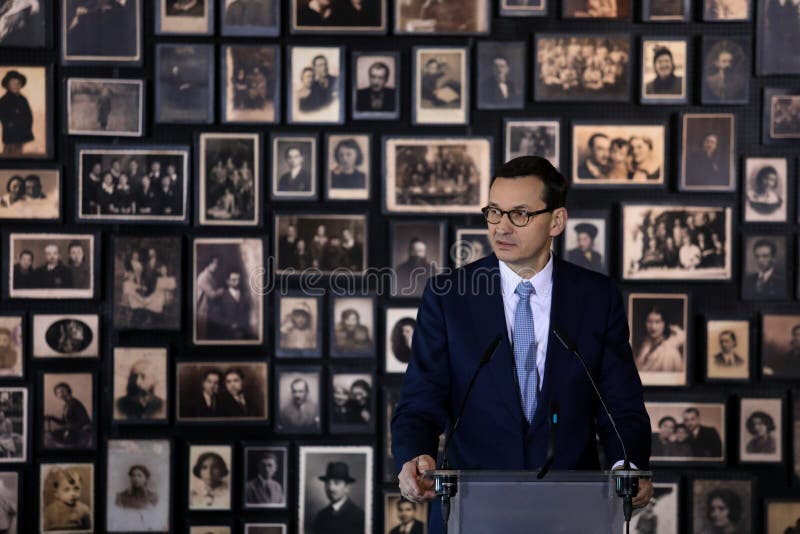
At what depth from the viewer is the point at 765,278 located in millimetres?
5258

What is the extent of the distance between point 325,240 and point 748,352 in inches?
93.1

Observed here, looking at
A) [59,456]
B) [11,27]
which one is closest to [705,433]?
[59,456]

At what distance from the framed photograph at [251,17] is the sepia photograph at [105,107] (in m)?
0.57

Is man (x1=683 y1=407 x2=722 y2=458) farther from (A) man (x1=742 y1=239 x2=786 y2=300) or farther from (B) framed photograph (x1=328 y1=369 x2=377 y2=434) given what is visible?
(B) framed photograph (x1=328 y1=369 x2=377 y2=434)

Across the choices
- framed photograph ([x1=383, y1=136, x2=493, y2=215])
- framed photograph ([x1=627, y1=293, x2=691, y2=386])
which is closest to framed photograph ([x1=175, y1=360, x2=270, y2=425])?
framed photograph ([x1=383, y1=136, x2=493, y2=215])

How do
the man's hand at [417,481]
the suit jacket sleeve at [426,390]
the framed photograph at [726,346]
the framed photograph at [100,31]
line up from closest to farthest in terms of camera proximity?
the man's hand at [417,481]
the suit jacket sleeve at [426,390]
the framed photograph at [100,31]
the framed photograph at [726,346]

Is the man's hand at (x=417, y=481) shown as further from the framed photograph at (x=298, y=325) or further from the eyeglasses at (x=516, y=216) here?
the framed photograph at (x=298, y=325)

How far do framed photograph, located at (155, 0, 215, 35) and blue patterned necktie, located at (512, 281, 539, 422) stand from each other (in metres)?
2.75

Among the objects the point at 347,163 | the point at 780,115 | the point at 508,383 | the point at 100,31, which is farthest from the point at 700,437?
the point at 100,31

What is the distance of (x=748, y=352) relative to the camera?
17.2ft

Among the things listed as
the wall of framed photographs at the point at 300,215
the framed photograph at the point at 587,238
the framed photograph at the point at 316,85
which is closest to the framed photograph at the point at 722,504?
the wall of framed photographs at the point at 300,215

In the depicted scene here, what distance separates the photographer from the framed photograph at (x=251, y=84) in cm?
516

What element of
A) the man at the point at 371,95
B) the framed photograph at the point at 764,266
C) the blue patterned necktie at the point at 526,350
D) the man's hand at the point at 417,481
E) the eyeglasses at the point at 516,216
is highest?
the man at the point at 371,95

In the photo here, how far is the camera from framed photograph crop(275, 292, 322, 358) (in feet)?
17.0
